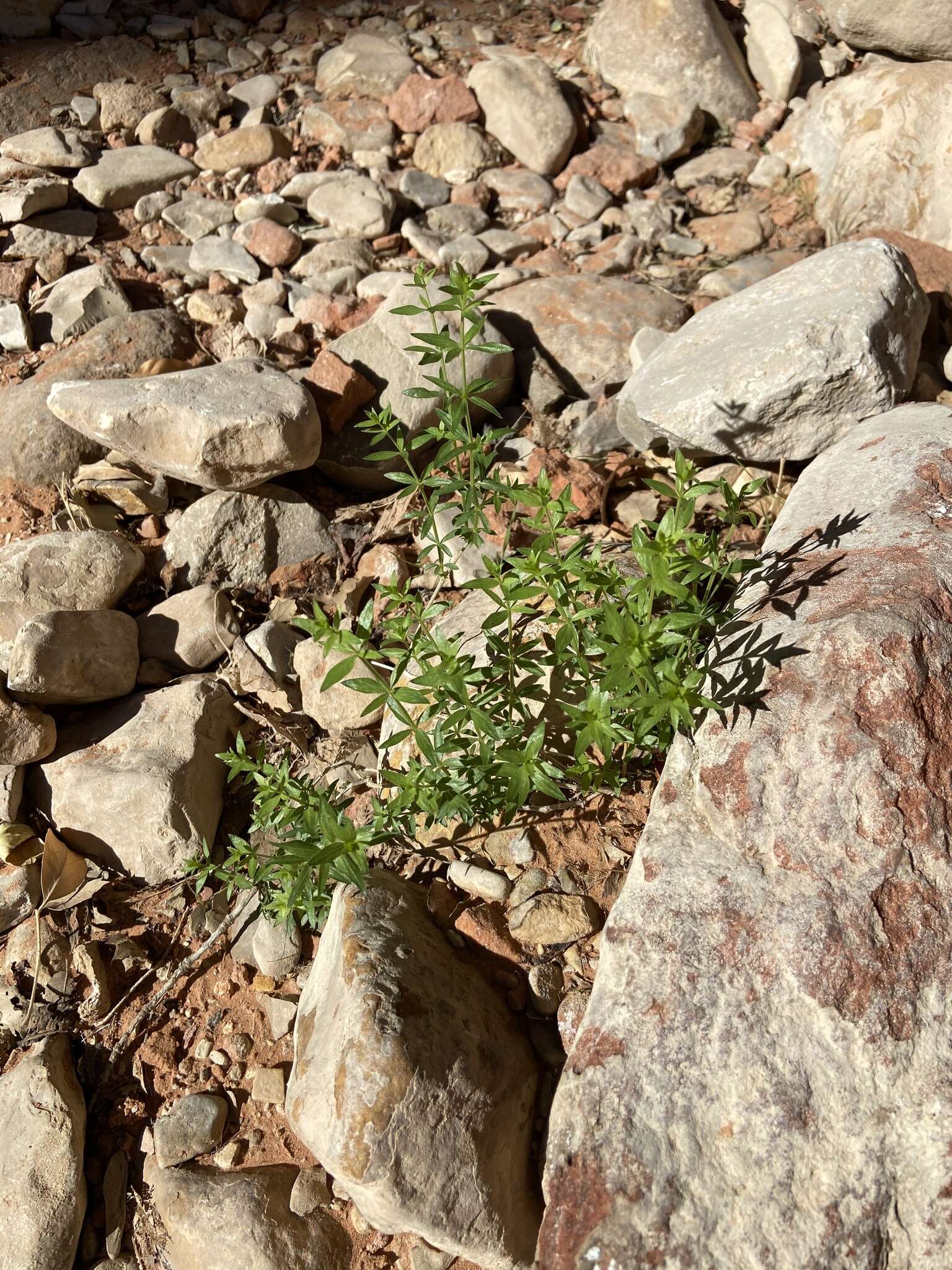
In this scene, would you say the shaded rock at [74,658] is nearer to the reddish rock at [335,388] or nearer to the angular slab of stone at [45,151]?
the reddish rock at [335,388]

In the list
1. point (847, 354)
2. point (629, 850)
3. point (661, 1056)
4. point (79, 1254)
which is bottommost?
point (79, 1254)

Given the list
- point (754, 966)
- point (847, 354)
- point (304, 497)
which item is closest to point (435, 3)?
point (304, 497)

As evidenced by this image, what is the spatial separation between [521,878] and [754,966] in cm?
69

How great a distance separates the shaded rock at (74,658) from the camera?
2.91m

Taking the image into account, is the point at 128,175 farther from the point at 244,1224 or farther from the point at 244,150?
the point at 244,1224

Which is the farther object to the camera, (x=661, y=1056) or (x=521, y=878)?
(x=521, y=878)

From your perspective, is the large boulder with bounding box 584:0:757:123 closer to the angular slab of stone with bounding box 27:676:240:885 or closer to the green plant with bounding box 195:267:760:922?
the green plant with bounding box 195:267:760:922

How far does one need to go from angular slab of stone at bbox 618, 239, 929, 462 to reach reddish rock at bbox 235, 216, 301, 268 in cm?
200

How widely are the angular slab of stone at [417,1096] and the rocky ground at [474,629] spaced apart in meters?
0.01

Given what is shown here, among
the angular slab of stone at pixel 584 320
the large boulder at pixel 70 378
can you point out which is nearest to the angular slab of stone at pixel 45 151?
the large boulder at pixel 70 378

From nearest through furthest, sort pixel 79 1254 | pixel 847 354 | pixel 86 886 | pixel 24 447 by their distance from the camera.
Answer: pixel 79 1254
pixel 86 886
pixel 847 354
pixel 24 447

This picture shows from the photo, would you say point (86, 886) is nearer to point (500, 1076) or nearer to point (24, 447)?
point (500, 1076)

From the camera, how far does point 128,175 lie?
15.9ft

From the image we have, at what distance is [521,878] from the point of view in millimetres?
2504
